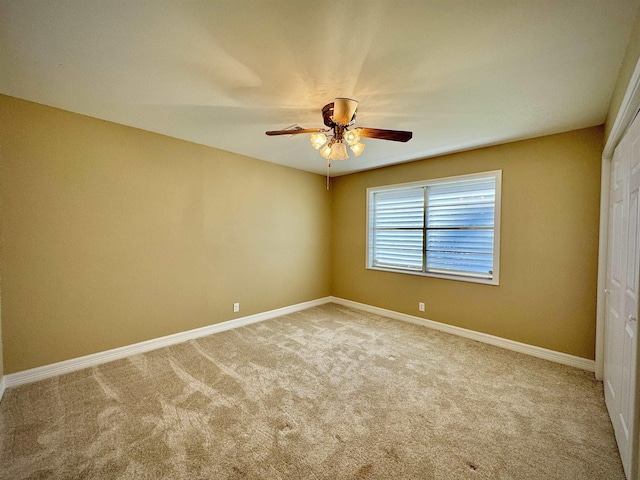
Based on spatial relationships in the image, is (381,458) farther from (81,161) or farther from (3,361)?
(81,161)

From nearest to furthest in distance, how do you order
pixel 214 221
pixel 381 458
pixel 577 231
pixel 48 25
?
1. pixel 48 25
2. pixel 381 458
3. pixel 577 231
4. pixel 214 221

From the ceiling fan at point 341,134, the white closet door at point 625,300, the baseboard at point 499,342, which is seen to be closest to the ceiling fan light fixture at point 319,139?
the ceiling fan at point 341,134

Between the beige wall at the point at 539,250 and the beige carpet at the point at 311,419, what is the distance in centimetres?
41

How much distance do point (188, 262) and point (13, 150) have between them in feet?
5.86

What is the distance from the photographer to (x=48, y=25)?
1.41m

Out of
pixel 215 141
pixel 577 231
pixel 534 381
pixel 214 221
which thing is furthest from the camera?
pixel 214 221

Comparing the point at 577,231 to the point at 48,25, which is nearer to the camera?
the point at 48,25

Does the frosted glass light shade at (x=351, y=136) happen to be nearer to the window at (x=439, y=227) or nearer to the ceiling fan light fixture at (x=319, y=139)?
the ceiling fan light fixture at (x=319, y=139)

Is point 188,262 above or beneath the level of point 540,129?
beneath

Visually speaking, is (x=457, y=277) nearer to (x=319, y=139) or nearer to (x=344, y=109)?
(x=319, y=139)

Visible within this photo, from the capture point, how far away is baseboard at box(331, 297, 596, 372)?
271 cm

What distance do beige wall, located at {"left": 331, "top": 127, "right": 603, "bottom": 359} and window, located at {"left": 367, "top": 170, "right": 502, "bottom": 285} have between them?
5.0 inches

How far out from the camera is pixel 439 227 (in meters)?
3.80

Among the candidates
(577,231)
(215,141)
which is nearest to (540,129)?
(577,231)
